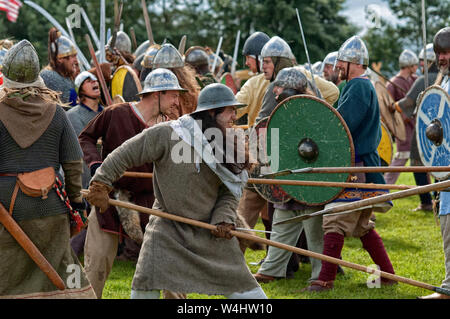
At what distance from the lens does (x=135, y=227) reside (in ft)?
15.9

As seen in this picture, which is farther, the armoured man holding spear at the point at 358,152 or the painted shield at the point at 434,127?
the armoured man holding spear at the point at 358,152

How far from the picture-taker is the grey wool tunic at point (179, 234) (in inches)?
156

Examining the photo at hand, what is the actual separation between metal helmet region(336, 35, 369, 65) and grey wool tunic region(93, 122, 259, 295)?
2285 mm

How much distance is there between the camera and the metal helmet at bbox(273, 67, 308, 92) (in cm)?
582

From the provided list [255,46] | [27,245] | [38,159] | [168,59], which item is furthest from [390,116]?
[27,245]

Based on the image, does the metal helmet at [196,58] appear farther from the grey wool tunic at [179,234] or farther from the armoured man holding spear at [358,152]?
the grey wool tunic at [179,234]

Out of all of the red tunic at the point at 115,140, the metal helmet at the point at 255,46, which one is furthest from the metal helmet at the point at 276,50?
the red tunic at the point at 115,140

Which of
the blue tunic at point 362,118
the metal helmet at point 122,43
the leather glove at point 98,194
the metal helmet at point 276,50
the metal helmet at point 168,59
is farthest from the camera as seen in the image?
the metal helmet at point 122,43

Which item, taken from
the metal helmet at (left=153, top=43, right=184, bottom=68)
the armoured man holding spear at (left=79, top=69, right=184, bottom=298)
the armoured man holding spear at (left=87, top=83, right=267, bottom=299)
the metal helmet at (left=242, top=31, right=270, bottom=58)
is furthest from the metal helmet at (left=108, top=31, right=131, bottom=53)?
the armoured man holding spear at (left=87, top=83, right=267, bottom=299)

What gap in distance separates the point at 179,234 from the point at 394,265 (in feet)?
10.3

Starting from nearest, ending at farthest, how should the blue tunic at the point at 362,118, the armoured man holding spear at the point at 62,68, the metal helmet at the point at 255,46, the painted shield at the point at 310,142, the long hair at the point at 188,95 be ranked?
the painted shield at the point at 310,142
the long hair at the point at 188,95
the blue tunic at the point at 362,118
the armoured man holding spear at the point at 62,68
the metal helmet at the point at 255,46

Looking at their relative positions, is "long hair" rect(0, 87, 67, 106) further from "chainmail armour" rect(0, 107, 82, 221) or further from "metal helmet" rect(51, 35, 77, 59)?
"metal helmet" rect(51, 35, 77, 59)

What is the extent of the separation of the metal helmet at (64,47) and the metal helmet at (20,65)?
10.8 feet

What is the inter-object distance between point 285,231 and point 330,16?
2099 centimetres
